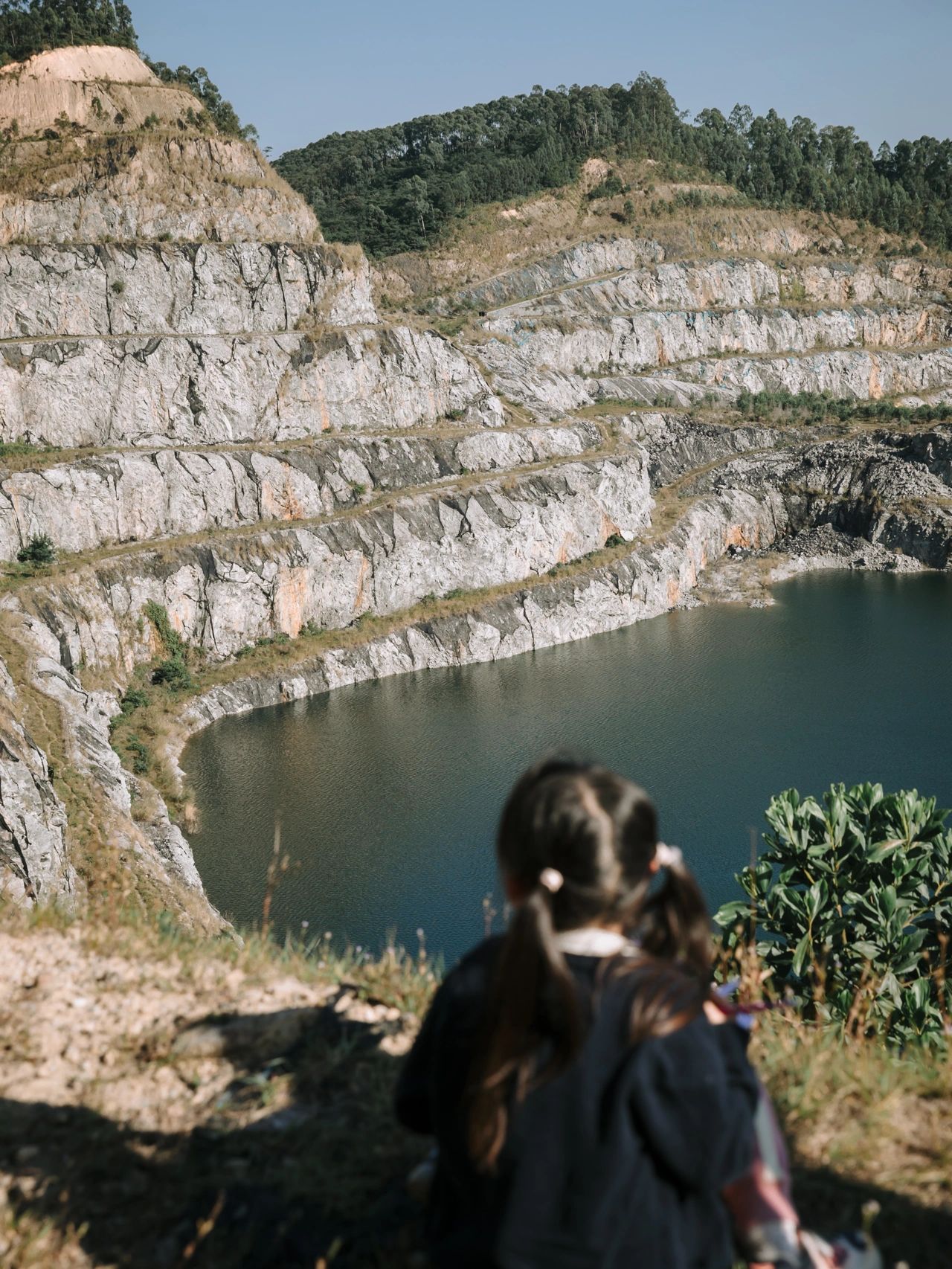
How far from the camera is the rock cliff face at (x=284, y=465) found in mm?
36469

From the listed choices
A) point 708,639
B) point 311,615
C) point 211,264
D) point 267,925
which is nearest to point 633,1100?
point 267,925

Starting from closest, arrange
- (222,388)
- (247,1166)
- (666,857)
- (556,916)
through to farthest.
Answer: (556,916) → (666,857) → (247,1166) → (222,388)

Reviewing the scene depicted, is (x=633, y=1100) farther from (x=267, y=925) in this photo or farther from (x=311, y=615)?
(x=311, y=615)

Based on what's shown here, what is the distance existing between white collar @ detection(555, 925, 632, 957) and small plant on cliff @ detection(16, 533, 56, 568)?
1408 inches

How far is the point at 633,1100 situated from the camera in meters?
2.24

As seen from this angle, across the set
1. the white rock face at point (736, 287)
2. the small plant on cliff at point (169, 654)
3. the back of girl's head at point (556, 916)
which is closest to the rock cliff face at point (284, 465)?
the small plant on cliff at point (169, 654)

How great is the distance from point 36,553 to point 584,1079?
119 ft

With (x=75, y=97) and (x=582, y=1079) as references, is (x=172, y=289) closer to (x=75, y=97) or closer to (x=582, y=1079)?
(x=75, y=97)

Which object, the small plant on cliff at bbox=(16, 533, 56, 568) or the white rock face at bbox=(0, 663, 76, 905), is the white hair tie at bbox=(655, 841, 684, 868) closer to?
the white rock face at bbox=(0, 663, 76, 905)

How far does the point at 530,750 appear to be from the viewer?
103ft

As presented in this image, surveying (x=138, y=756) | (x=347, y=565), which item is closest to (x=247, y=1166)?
(x=138, y=756)

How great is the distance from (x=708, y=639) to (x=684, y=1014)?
142 feet

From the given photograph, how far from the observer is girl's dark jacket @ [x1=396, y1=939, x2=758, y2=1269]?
7.24ft

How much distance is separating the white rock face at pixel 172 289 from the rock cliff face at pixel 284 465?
4.6 inches
